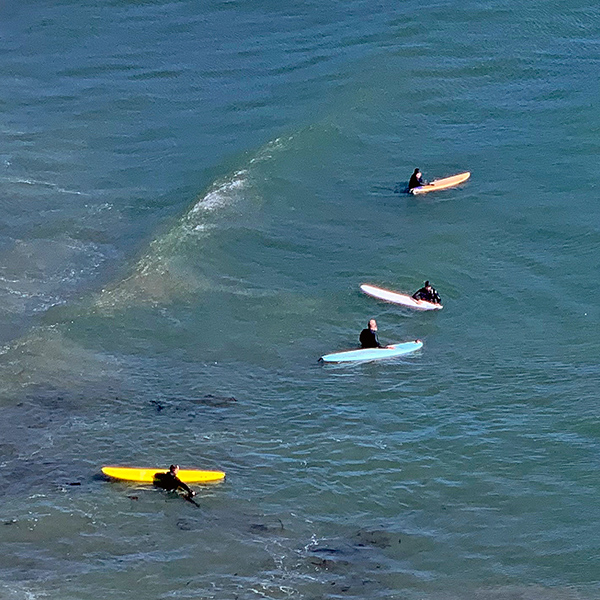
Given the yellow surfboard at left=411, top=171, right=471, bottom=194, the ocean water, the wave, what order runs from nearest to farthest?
the ocean water < the wave < the yellow surfboard at left=411, top=171, right=471, bottom=194

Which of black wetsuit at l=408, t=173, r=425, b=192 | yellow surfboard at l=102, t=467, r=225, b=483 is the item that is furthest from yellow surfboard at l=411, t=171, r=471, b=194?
yellow surfboard at l=102, t=467, r=225, b=483

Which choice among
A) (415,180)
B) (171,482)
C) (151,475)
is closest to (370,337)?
(171,482)

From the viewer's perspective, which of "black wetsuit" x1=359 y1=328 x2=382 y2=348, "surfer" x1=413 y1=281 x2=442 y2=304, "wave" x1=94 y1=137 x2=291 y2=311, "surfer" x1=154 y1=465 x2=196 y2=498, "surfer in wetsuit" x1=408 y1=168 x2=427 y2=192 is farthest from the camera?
"surfer in wetsuit" x1=408 y1=168 x2=427 y2=192

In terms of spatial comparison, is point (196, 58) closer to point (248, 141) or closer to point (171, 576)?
point (248, 141)

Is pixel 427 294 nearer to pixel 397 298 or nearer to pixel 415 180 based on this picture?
pixel 397 298

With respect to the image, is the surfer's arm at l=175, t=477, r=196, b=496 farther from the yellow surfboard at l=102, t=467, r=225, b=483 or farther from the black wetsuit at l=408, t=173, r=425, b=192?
the black wetsuit at l=408, t=173, r=425, b=192

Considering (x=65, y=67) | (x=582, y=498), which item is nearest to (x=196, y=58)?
(x=65, y=67)
